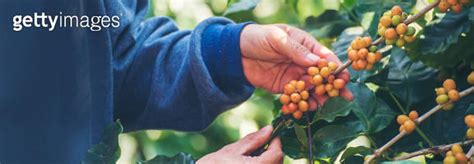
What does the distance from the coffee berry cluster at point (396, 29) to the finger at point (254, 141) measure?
178 millimetres

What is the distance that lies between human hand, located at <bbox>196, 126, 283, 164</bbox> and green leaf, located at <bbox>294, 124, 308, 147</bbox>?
0.09ft

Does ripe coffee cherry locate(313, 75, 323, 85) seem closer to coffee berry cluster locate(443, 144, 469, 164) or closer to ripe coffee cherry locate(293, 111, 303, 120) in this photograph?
ripe coffee cherry locate(293, 111, 303, 120)

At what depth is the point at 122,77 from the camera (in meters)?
1.14

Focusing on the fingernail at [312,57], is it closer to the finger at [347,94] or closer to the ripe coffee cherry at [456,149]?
the finger at [347,94]

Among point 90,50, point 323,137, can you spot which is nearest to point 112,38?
point 90,50

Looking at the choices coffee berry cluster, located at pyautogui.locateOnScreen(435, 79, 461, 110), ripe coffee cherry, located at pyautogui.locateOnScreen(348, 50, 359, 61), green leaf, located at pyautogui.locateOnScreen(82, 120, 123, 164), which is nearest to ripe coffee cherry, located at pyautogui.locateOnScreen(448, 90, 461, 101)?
coffee berry cluster, located at pyautogui.locateOnScreen(435, 79, 461, 110)

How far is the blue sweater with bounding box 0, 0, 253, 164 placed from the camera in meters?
0.98

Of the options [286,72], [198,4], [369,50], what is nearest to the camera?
[369,50]

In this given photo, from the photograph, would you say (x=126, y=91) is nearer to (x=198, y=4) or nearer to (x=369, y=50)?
(x=198, y=4)

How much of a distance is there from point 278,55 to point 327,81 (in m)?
0.09

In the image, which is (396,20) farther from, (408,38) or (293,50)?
(293,50)

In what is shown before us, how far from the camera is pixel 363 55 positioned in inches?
34.0

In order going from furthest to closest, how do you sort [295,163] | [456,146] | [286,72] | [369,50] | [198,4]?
[198,4] < [295,163] < [286,72] < [369,50] < [456,146]

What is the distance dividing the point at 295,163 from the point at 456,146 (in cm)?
37
